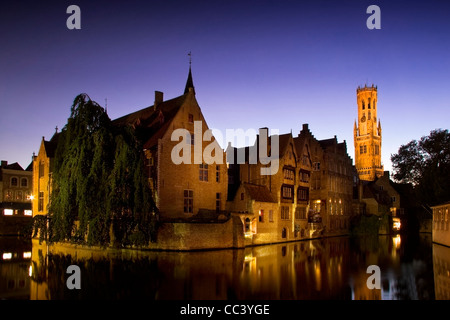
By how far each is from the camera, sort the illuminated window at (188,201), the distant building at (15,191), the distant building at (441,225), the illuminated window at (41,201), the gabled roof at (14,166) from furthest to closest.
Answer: the gabled roof at (14,166) → the distant building at (15,191) → the illuminated window at (41,201) → the illuminated window at (188,201) → the distant building at (441,225)

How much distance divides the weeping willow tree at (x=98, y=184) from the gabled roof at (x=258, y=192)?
12.6m

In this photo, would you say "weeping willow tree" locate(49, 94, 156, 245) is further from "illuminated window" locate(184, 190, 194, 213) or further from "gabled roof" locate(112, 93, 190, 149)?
"illuminated window" locate(184, 190, 194, 213)

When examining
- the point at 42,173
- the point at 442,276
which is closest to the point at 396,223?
the point at 442,276

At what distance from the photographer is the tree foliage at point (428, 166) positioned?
158 feet

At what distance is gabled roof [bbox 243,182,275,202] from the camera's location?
39.9 metres

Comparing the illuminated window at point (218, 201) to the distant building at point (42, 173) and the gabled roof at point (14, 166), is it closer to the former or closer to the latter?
the distant building at point (42, 173)

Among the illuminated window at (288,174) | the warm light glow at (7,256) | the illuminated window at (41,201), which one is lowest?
the warm light glow at (7,256)

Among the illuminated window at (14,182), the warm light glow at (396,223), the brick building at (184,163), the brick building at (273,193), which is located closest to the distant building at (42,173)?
the illuminated window at (14,182)

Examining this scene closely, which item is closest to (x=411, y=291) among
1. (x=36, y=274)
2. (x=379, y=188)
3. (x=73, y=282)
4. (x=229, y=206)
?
(x=73, y=282)

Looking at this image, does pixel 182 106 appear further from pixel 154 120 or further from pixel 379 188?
pixel 379 188

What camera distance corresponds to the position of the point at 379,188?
70500mm

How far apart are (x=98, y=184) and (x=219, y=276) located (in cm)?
1185

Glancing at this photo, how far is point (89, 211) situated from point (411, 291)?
19.1 meters

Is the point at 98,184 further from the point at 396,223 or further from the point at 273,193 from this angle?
the point at 396,223
